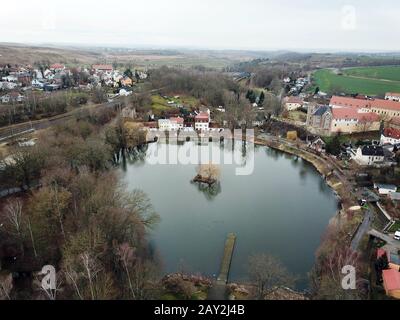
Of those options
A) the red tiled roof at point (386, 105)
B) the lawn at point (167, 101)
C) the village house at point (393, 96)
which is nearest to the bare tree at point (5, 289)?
the lawn at point (167, 101)

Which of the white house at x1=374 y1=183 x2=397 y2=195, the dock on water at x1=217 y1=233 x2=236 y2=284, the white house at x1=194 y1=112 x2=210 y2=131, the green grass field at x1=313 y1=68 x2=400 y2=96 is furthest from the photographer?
the green grass field at x1=313 y1=68 x2=400 y2=96

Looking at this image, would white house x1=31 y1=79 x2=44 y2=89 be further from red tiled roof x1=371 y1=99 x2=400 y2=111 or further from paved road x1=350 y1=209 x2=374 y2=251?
paved road x1=350 y1=209 x2=374 y2=251

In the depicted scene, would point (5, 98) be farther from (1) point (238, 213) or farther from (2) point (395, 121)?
(2) point (395, 121)

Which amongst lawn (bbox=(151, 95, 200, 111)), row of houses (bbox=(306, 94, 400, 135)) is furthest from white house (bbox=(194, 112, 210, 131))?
row of houses (bbox=(306, 94, 400, 135))

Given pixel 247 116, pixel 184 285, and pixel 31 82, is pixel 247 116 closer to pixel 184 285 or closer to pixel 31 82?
pixel 184 285

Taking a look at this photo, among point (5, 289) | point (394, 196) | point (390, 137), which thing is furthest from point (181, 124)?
point (5, 289)
